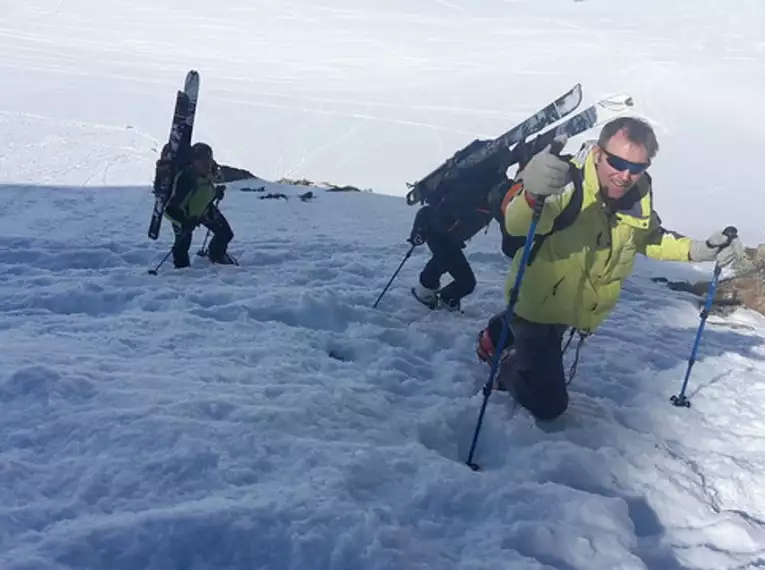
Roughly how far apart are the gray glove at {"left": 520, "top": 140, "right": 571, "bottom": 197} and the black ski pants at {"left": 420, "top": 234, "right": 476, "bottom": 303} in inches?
126

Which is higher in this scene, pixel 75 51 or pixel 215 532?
pixel 75 51

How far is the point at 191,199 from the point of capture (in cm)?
875

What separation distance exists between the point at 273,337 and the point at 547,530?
312cm

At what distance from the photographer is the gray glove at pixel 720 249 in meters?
5.09

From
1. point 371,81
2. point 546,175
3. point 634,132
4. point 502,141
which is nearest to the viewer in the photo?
point 546,175

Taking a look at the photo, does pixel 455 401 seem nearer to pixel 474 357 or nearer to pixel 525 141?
pixel 474 357

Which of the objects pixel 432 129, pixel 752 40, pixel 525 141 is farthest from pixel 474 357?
pixel 752 40

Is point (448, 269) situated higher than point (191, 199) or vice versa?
point (191, 199)

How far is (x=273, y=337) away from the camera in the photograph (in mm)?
6262

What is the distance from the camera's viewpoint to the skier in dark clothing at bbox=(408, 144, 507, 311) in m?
7.09

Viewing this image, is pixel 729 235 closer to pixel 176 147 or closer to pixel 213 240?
pixel 176 147

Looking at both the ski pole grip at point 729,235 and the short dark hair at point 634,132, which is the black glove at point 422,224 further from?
the short dark hair at point 634,132

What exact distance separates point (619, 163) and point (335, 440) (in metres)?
2.21

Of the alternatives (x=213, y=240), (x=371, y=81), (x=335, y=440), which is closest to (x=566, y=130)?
(x=335, y=440)
